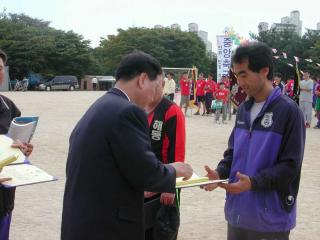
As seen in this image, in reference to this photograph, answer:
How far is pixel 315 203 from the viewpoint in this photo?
6504mm

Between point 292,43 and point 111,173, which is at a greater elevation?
point 292,43

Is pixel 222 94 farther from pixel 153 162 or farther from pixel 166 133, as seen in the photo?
pixel 153 162

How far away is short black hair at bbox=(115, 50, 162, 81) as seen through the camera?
8.28 feet

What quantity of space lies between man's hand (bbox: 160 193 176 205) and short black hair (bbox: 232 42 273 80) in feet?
4.25

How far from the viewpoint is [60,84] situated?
48.3 meters

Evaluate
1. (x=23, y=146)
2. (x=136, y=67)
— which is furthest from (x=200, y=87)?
(x=136, y=67)

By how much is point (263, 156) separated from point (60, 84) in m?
47.0

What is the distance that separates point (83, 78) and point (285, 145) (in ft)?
176

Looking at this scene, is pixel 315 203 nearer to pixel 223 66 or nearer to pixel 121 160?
pixel 121 160

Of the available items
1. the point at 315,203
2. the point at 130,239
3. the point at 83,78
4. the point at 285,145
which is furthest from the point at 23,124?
the point at 83,78

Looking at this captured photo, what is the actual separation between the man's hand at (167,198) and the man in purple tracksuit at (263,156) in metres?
0.77

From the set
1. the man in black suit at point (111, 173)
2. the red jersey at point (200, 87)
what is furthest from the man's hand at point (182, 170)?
the red jersey at point (200, 87)

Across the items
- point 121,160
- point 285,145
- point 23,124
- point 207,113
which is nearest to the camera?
point 121,160

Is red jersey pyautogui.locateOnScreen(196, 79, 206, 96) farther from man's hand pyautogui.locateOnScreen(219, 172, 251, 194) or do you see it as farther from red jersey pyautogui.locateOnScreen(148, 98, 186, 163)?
man's hand pyautogui.locateOnScreen(219, 172, 251, 194)
